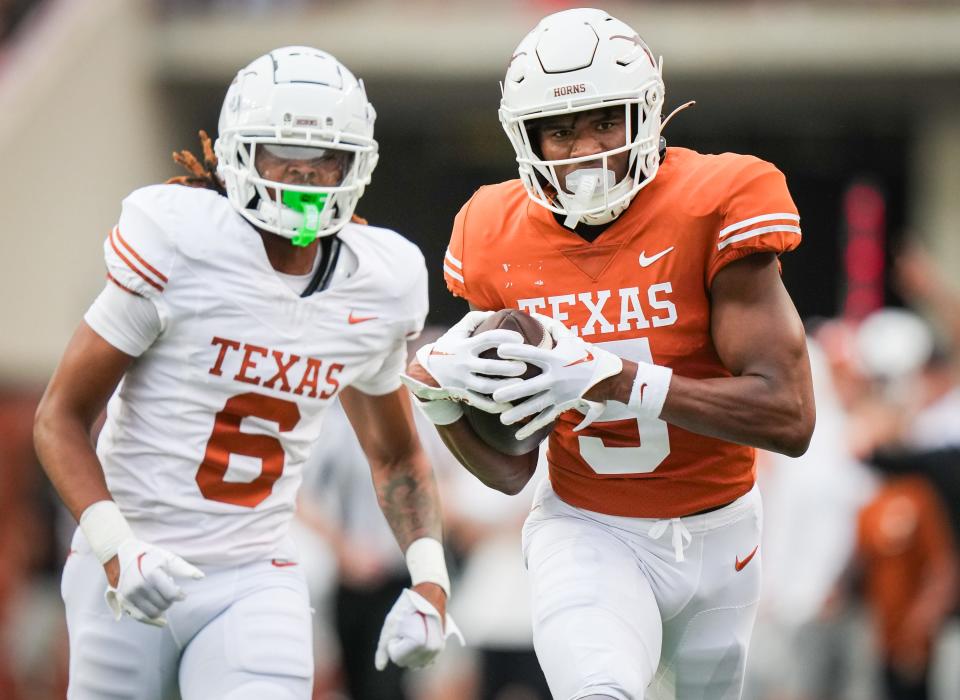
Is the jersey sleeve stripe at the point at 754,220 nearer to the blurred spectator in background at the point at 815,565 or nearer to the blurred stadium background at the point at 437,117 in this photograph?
the blurred spectator in background at the point at 815,565

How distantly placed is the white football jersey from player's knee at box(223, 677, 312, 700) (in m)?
0.33

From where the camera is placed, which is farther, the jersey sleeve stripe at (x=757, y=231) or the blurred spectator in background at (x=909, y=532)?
the blurred spectator in background at (x=909, y=532)

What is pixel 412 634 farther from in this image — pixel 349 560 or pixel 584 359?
pixel 349 560

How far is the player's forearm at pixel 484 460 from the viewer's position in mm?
3451

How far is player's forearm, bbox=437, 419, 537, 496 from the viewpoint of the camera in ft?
11.3

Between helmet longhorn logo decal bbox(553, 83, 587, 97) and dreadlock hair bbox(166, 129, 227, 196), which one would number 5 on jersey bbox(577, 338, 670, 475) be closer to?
helmet longhorn logo decal bbox(553, 83, 587, 97)

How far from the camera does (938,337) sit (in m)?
8.34

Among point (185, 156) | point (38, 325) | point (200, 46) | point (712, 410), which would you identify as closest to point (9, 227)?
point (38, 325)

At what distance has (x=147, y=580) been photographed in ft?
11.2

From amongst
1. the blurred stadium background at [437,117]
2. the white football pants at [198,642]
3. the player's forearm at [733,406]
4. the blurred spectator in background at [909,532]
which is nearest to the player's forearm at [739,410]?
the player's forearm at [733,406]

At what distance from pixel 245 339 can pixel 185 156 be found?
588 millimetres

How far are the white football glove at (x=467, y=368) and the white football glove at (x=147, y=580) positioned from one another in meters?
0.70

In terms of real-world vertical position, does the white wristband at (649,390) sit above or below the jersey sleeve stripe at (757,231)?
below

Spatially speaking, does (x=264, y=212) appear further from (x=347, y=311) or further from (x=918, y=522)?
(x=918, y=522)
